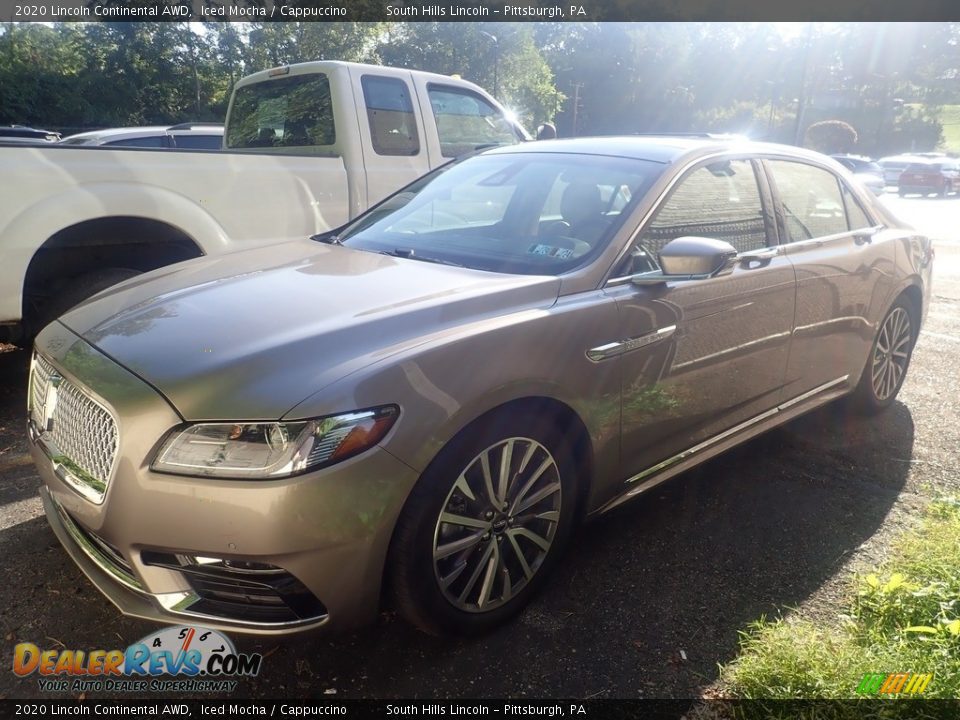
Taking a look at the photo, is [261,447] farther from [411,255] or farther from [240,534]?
[411,255]

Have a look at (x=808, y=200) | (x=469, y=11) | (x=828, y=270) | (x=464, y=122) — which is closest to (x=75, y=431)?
(x=828, y=270)

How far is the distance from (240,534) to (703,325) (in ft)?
6.54

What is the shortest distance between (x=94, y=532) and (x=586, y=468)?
1618 mm

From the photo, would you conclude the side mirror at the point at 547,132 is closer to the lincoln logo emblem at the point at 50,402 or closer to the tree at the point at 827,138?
the lincoln logo emblem at the point at 50,402

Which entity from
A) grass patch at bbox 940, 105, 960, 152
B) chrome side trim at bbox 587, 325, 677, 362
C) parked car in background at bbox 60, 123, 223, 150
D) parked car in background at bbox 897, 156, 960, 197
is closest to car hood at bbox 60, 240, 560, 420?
chrome side trim at bbox 587, 325, 677, 362

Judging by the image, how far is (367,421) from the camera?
2.02 metres

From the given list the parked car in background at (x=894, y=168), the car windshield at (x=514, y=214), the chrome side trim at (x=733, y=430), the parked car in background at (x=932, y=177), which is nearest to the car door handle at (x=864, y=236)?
the chrome side trim at (x=733, y=430)

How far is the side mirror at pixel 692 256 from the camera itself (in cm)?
272

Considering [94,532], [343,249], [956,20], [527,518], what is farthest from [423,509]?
[956,20]

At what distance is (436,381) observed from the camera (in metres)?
2.16

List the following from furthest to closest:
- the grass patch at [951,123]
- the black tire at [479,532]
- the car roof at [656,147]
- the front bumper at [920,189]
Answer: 1. the grass patch at [951,123]
2. the front bumper at [920,189]
3. the car roof at [656,147]
4. the black tire at [479,532]

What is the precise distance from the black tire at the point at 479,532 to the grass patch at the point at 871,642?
0.73 m

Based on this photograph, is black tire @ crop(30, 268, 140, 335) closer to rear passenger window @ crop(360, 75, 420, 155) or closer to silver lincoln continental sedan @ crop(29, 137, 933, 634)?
silver lincoln continental sedan @ crop(29, 137, 933, 634)

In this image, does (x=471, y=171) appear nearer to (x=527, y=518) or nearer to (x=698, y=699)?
(x=527, y=518)
